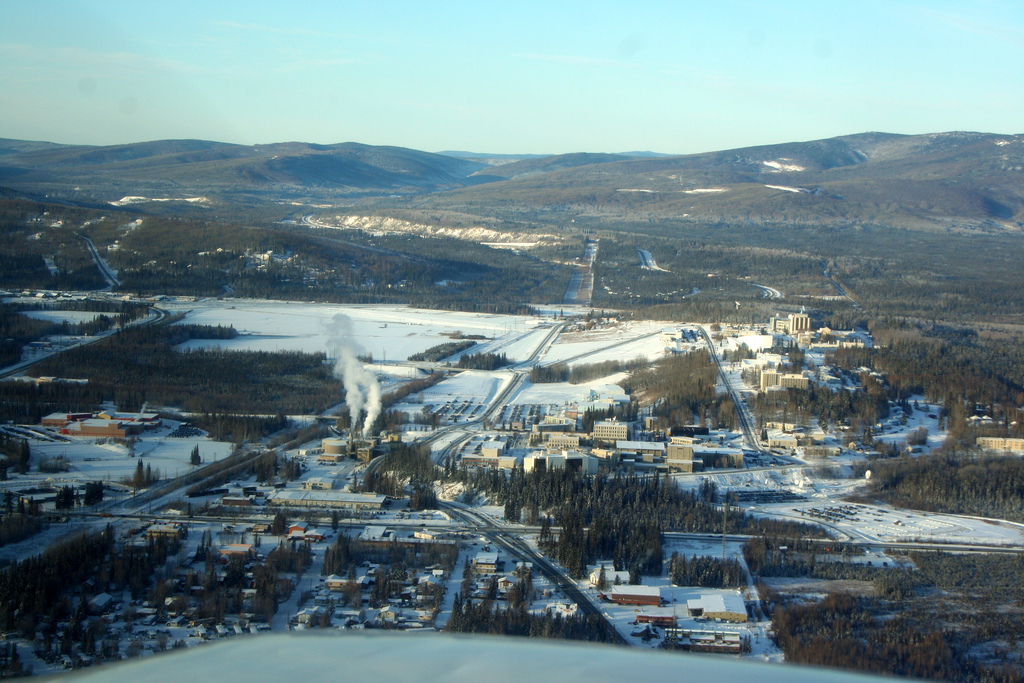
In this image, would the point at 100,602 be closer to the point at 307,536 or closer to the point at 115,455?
the point at 307,536

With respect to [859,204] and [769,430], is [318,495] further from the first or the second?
[859,204]

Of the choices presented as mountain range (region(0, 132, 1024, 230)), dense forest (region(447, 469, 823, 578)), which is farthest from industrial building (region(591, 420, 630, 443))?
mountain range (region(0, 132, 1024, 230))

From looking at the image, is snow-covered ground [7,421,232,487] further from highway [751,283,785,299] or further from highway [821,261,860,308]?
highway [821,261,860,308]

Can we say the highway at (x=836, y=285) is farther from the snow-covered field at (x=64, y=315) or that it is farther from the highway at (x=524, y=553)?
the highway at (x=524, y=553)

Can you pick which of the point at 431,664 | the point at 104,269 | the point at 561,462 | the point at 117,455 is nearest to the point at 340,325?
the point at 117,455

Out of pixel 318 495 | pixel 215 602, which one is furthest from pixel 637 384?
pixel 215 602
